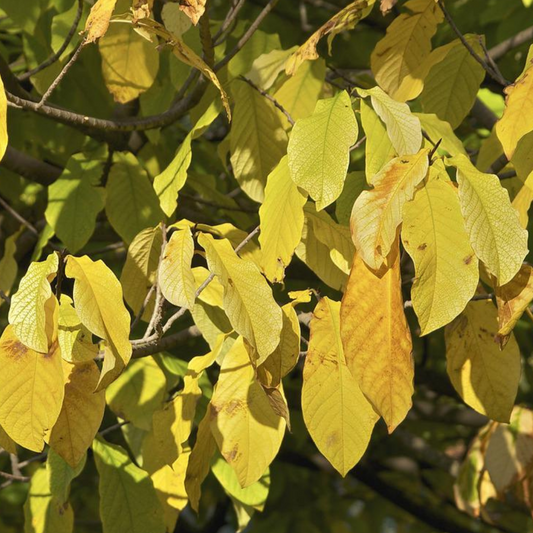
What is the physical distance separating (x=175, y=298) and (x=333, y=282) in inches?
→ 16.0

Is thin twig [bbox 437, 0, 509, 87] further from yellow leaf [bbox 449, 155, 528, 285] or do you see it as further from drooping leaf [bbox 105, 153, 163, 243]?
drooping leaf [bbox 105, 153, 163, 243]

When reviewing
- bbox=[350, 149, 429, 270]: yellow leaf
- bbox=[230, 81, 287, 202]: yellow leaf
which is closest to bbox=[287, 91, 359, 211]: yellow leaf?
bbox=[350, 149, 429, 270]: yellow leaf

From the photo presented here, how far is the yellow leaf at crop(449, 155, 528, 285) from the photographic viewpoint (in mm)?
1051

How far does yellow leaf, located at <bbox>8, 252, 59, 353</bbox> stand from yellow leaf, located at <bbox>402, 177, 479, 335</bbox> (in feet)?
1.38

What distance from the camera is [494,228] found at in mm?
1060

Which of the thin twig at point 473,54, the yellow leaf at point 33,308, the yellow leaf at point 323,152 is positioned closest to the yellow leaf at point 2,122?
the yellow leaf at point 33,308

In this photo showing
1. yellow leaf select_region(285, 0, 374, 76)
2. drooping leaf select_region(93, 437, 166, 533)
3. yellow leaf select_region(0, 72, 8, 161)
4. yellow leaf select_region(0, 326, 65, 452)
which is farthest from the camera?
drooping leaf select_region(93, 437, 166, 533)

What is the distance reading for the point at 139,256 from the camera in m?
1.50

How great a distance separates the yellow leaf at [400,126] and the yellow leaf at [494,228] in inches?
4.8

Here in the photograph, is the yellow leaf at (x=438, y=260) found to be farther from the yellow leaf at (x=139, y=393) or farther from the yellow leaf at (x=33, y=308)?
the yellow leaf at (x=139, y=393)

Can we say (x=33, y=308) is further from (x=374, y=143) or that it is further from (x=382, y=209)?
(x=374, y=143)

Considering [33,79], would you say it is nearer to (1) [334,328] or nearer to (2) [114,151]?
(2) [114,151]

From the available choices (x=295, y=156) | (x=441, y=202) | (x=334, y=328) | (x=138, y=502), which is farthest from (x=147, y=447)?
(x=441, y=202)

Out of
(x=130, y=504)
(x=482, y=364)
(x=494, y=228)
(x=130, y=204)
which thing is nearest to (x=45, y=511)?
(x=130, y=504)
